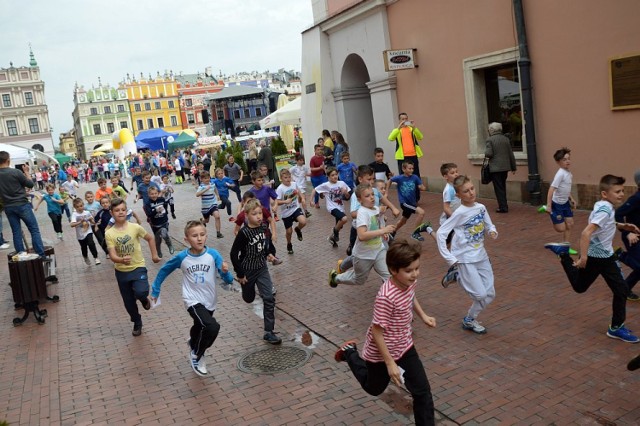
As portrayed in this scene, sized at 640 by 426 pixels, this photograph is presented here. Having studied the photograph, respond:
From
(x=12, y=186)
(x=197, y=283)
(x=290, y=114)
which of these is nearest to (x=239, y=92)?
(x=290, y=114)

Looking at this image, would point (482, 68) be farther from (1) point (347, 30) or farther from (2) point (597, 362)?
(2) point (597, 362)

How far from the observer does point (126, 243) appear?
293 inches

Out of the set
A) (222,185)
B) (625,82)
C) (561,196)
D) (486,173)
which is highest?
(625,82)

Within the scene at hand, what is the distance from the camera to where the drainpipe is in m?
11.7

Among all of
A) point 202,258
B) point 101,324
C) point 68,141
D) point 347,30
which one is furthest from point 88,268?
point 68,141

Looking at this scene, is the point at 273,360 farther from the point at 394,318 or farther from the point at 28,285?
the point at 28,285

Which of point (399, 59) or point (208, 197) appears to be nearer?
point (208, 197)

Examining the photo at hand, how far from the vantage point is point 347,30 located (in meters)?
18.6

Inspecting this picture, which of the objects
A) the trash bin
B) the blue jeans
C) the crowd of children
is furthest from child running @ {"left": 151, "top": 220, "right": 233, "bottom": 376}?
the blue jeans

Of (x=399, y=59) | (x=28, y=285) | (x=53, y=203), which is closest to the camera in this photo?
(x=28, y=285)

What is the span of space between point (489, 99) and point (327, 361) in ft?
31.3

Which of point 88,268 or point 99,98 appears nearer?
point 88,268

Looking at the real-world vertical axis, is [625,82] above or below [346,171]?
above

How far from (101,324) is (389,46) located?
11587mm
